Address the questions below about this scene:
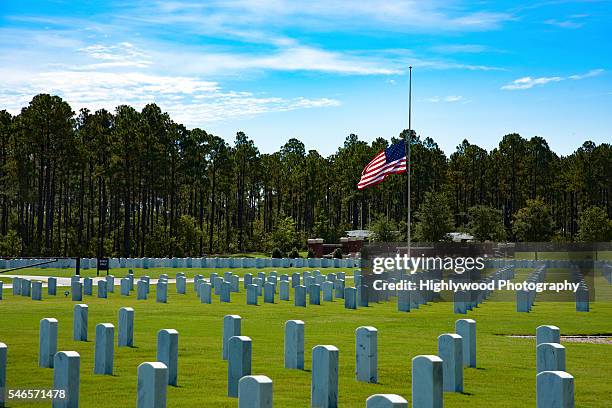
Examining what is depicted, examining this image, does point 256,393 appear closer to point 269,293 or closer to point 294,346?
point 294,346

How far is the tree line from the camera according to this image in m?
80.6

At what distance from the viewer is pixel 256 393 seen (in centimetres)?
820

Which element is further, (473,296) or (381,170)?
(381,170)

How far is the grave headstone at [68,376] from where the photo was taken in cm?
1028

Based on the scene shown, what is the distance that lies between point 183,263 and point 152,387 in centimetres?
5280

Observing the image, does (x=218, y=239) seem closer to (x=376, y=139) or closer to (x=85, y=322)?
(x=376, y=139)

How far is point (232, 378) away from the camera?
12.4 m

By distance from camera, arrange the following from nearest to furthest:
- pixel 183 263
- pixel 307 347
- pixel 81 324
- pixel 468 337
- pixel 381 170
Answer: pixel 468 337, pixel 307 347, pixel 81 324, pixel 381 170, pixel 183 263

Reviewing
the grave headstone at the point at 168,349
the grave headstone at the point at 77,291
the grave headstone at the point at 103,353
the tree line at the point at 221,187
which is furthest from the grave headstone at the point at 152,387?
the tree line at the point at 221,187

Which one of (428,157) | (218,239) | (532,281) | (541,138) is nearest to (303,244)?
(218,239)

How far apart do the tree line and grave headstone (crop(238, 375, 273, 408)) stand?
65061 millimetres

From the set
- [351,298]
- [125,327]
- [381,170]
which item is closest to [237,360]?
[125,327]

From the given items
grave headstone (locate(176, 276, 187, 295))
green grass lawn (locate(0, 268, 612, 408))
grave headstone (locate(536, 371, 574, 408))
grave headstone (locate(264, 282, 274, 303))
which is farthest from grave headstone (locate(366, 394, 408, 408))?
grave headstone (locate(176, 276, 187, 295))

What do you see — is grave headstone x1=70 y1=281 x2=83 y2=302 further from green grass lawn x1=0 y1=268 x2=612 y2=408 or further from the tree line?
the tree line
